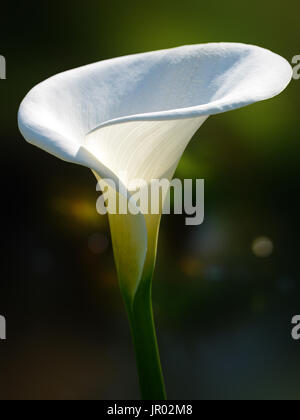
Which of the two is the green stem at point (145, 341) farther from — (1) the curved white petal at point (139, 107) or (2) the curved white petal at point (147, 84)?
(2) the curved white petal at point (147, 84)

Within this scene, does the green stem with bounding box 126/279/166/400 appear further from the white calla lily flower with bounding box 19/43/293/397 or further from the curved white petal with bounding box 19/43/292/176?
the curved white petal with bounding box 19/43/292/176

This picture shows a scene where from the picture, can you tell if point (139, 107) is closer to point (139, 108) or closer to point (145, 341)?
point (139, 108)

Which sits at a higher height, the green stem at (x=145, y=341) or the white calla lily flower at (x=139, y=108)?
the white calla lily flower at (x=139, y=108)

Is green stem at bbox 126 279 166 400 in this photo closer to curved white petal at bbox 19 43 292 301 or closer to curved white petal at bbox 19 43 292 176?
curved white petal at bbox 19 43 292 301

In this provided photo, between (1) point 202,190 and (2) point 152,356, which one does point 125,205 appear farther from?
(1) point 202,190

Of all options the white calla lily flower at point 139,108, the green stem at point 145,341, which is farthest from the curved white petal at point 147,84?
the green stem at point 145,341

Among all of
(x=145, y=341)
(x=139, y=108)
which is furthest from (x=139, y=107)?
(x=145, y=341)

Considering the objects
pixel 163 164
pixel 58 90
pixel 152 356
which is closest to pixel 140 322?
pixel 152 356

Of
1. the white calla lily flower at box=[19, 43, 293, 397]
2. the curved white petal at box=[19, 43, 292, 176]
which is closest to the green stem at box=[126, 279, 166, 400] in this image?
the white calla lily flower at box=[19, 43, 293, 397]

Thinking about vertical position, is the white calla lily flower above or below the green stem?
above
